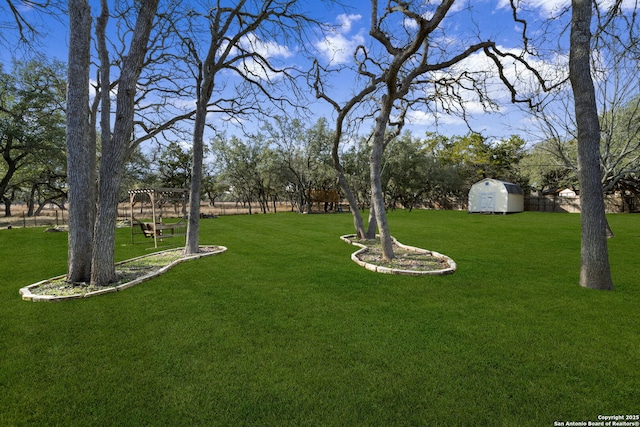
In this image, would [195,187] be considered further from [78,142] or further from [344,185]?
[344,185]

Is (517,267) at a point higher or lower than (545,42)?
lower

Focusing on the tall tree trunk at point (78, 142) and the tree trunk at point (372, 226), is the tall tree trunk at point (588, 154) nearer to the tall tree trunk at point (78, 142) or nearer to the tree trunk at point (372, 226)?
the tree trunk at point (372, 226)

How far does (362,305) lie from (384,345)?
1.28 m

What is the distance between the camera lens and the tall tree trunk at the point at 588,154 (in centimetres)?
529

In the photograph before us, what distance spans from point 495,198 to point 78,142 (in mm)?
30891

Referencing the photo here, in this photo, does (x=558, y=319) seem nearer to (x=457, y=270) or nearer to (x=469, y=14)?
(x=457, y=270)

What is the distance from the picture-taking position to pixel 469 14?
645cm

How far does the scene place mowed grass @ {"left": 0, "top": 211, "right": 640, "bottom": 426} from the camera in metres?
2.38

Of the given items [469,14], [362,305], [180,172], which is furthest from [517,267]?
[180,172]

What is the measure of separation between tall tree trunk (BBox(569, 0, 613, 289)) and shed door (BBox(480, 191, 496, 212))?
26.1 metres

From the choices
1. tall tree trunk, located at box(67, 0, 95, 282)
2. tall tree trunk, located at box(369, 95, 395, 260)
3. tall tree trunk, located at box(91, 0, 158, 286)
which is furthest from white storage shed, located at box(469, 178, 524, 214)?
tall tree trunk, located at box(67, 0, 95, 282)

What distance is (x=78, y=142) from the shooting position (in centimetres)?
570

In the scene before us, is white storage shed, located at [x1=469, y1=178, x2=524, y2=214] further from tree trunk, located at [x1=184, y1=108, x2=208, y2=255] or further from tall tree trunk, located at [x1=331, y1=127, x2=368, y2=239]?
tree trunk, located at [x1=184, y1=108, x2=208, y2=255]

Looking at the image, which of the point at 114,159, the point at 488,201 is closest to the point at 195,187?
the point at 114,159
